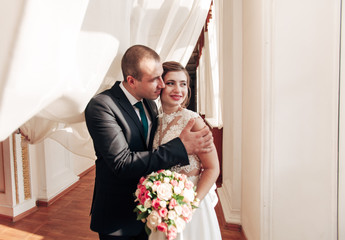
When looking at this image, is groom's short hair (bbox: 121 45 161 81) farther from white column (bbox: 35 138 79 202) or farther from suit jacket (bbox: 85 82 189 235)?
white column (bbox: 35 138 79 202)

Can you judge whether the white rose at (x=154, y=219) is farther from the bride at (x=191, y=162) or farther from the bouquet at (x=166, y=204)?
the bride at (x=191, y=162)

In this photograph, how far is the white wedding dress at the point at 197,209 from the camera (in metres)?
1.31

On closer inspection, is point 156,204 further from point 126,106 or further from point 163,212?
point 126,106

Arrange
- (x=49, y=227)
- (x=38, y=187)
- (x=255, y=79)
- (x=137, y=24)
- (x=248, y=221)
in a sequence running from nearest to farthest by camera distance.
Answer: (x=137, y=24) → (x=255, y=79) → (x=248, y=221) → (x=49, y=227) → (x=38, y=187)

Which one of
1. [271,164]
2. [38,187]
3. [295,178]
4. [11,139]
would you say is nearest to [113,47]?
[271,164]

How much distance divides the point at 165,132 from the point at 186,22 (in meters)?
0.94

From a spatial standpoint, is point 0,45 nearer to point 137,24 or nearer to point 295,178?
point 137,24

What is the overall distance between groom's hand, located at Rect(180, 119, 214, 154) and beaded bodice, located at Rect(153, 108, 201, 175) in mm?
122

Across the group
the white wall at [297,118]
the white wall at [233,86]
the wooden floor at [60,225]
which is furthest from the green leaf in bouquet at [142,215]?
the white wall at [233,86]

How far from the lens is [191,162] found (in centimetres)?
138

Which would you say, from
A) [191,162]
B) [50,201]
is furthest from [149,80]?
[50,201]

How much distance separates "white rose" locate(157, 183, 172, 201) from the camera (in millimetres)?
1018

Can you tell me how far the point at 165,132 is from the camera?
1.40 m

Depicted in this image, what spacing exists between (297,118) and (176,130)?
845 mm
